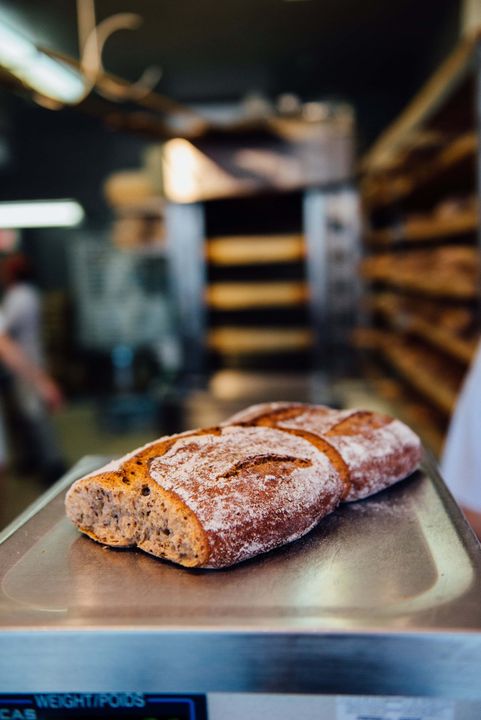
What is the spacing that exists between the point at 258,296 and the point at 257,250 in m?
0.32

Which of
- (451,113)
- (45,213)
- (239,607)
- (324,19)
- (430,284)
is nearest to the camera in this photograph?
(239,607)

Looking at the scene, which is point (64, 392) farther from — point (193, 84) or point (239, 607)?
point (239, 607)

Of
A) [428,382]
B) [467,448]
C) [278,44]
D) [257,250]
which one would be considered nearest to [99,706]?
[467,448]

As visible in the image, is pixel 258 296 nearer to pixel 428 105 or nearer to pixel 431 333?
pixel 431 333

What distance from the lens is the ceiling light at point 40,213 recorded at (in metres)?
6.11

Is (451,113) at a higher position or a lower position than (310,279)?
higher

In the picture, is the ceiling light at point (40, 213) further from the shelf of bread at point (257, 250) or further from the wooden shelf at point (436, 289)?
the wooden shelf at point (436, 289)

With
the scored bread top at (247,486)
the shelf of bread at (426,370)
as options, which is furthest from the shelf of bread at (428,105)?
the scored bread top at (247,486)

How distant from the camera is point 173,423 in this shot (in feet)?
12.8

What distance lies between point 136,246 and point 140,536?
17.3ft

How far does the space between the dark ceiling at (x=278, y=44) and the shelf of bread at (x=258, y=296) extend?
181cm

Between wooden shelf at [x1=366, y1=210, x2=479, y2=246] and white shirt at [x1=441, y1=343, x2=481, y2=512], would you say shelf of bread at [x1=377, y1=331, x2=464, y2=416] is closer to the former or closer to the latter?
wooden shelf at [x1=366, y1=210, x2=479, y2=246]

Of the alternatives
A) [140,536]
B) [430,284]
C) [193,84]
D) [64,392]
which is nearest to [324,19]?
[193,84]

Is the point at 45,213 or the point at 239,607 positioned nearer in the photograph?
the point at 239,607
